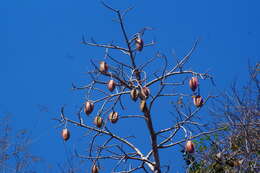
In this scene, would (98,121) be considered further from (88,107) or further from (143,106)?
(143,106)

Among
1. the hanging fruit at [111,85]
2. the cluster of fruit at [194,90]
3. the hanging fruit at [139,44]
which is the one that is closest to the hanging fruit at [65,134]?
the hanging fruit at [111,85]

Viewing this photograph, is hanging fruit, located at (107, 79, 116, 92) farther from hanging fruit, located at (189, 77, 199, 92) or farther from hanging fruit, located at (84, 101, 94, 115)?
hanging fruit, located at (189, 77, 199, 92)

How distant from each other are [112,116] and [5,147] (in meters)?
3.73

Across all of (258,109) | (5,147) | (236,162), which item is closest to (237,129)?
(258,109)

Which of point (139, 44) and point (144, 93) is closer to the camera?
point (144, 93)

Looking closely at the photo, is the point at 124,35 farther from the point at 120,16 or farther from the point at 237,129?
the point at 237,129

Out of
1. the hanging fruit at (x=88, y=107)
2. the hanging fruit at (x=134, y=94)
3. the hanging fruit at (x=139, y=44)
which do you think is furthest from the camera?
the hanging fruit at (x=139, y=44)

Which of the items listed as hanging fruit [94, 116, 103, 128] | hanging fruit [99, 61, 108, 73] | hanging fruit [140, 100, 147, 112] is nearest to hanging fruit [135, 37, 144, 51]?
hanging fruit [99, 61, 108, 73]

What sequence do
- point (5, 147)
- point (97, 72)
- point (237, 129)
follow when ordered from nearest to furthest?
1. point (97, 72)
2. point (237, 129)
3. point (5, 147)

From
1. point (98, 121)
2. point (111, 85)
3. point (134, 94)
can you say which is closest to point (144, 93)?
point (134, 94)

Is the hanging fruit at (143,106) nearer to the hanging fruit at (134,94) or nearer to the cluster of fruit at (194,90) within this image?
the hanging fruit at (134,94)

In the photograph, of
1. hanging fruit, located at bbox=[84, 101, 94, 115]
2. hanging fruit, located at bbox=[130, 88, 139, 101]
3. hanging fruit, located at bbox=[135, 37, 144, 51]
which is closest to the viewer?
hanging fruit, located at bbox=[130, 88, 139, 101]

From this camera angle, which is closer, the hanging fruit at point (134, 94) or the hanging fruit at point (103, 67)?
the hanging fruit at point (134, 94)

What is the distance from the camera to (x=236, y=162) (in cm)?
261
